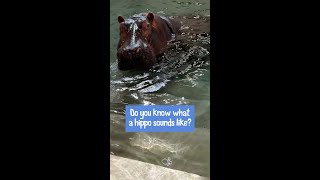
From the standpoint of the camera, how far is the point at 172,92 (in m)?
4.62

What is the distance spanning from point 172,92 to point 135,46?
2.77 feet

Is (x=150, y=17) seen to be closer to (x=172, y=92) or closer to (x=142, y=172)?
(x=172, y=92)

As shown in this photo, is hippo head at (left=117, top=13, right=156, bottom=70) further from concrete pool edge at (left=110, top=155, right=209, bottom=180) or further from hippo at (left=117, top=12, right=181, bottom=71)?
concrete pool edge at (left=110, top=155, right=209, bottom=180)

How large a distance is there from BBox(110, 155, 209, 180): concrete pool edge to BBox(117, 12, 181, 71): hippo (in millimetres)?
1929

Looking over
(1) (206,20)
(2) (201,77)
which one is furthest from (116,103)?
(1) (206,20)

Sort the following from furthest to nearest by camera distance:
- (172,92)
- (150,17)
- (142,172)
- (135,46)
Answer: (150,17)
(135,46)
(172,92)
(142,172)

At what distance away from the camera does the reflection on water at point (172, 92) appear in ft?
11.4

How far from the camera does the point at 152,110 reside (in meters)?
3.24
